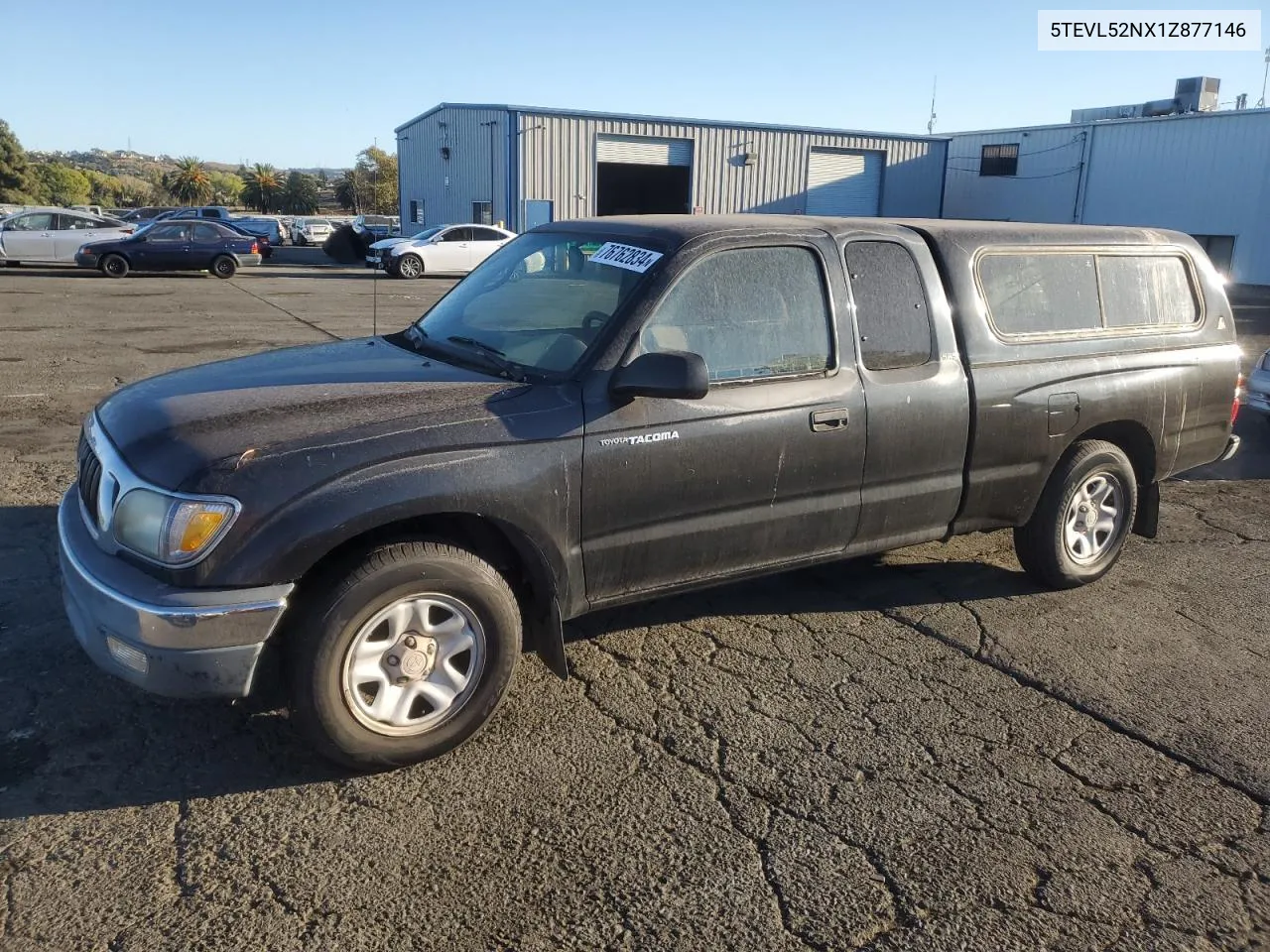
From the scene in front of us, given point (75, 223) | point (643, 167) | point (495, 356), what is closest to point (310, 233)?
point (643, 167)

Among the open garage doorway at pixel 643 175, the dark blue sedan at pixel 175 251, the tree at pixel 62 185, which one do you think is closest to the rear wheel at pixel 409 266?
the dark blue sedan at pixel 175 251

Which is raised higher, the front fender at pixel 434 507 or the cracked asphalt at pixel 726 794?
the front fender at pixel 434 507

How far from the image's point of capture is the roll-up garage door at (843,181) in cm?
3634

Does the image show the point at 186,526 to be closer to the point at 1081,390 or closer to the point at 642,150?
the point at 1081,390

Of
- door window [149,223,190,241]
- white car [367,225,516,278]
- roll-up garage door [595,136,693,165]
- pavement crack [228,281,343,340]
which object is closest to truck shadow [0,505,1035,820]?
pavement crack [228,281,343,340]

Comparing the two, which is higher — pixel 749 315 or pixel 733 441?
pixel 749 315

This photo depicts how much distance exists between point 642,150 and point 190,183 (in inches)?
2553

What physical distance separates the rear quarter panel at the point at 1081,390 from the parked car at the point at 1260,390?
369 cm

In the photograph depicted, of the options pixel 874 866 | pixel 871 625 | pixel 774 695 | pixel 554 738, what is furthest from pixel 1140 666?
pixel 554 738

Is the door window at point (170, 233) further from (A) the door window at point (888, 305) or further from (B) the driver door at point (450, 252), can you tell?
→ (A) the door window at point (888, 305)

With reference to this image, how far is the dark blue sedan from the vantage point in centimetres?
2370

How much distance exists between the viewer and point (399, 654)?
342cm

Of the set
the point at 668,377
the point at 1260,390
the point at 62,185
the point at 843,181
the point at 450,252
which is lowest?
the point at 1260,390

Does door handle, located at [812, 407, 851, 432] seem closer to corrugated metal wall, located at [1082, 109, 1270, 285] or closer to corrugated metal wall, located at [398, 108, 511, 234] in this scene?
corrugated metal wall, located at [398, 108, 511, 234]
